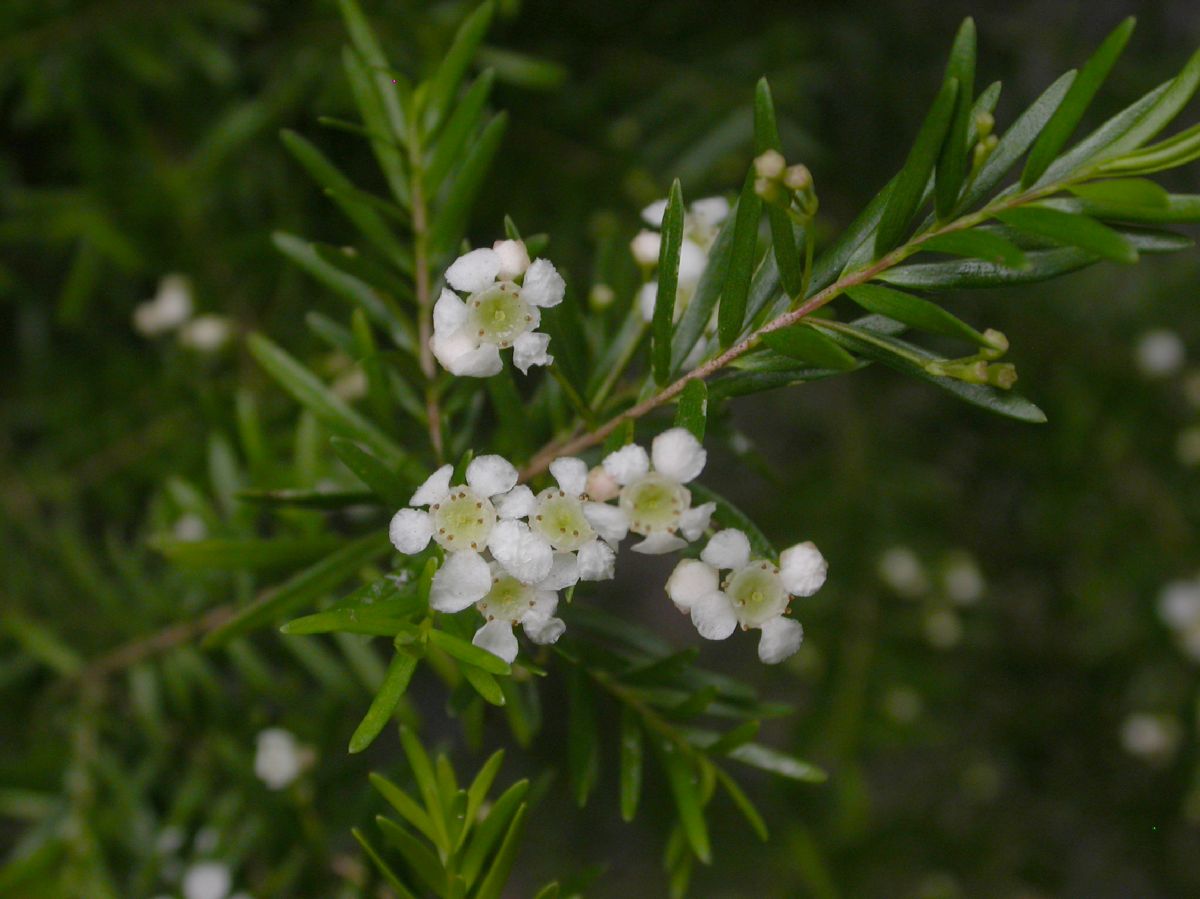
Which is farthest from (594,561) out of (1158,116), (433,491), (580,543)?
(1158,116)

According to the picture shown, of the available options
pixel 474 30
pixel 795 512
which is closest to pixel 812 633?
pixel 795 512

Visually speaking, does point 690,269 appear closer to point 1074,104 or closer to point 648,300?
point 648,300

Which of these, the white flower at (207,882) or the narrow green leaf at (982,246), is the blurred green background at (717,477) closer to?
the white flower at (207,882)

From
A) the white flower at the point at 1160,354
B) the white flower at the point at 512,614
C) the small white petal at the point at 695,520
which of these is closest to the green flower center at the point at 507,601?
the white flower at the point at 512,614

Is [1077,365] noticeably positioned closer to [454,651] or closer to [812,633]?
[812,633]

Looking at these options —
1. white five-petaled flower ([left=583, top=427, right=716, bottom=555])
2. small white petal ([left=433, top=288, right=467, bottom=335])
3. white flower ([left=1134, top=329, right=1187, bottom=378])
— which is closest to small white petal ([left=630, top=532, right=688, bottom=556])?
white five-petaled flower ([left=583, top=427, right=716, bottom=555])
